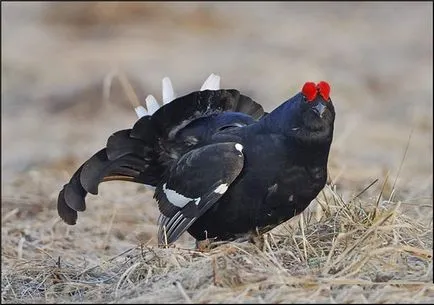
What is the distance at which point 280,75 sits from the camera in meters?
11.8

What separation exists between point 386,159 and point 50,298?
5.57 meters

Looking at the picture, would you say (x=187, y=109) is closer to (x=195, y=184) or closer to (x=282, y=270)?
(x=195, y=184)

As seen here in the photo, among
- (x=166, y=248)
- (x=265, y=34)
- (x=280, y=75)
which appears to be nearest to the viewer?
(x=166, y=248)

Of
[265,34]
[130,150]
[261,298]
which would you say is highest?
[265,34]

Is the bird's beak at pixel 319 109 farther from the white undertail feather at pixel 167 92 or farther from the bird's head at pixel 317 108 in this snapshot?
the white undertail feather at pixel 167 92

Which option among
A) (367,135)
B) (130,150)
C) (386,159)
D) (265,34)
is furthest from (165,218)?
(265,34)

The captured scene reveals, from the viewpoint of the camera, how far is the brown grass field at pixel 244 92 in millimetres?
3809

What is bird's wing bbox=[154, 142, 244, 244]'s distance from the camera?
4355mm

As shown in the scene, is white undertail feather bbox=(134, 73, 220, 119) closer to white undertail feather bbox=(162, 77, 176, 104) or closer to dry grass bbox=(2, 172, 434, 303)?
white undertail feather bbox=(162, 77, 176, 104)

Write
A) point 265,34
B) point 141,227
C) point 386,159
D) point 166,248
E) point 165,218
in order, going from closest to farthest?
point 166,248
point 165,218
point 141,227
point 386,159
point 265,34

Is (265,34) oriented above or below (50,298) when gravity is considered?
above

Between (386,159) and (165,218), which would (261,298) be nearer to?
(165,218)

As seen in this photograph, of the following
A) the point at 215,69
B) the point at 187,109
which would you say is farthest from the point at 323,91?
the point at 215,69

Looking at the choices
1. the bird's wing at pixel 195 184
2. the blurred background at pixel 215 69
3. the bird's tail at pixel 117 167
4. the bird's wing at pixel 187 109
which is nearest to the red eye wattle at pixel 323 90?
the bird's wing at pixel 195 184
